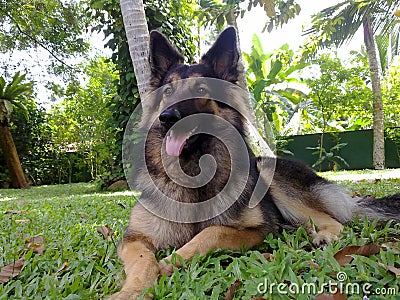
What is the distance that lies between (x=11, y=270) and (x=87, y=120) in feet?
52.7

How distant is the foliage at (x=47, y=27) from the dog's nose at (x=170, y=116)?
9.87 m

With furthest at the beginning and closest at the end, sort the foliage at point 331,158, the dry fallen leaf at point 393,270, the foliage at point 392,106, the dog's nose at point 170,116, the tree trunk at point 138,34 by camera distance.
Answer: the foliage at point 392,106 < the foliage at point 331,158 < the tree trunk at point 138,34 < the dog's nose at point 170,116 < the dry fallen leaf at point 393,270

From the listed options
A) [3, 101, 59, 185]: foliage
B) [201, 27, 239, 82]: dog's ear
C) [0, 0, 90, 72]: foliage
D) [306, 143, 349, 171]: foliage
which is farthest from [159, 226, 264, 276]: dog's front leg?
[3, 101, 59, 185]: foliage

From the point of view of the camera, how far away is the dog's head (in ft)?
8.36

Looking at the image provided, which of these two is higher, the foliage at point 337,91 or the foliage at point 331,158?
the foliage at point 337,91

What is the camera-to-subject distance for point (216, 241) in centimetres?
211

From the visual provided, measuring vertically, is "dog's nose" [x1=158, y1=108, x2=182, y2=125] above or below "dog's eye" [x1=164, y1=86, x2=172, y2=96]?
below

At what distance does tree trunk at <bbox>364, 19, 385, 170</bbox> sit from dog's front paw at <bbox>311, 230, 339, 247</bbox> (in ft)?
47.5

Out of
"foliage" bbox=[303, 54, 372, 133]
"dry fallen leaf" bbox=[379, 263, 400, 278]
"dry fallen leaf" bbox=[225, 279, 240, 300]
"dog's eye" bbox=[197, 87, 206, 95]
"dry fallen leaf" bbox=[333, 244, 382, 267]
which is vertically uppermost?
"foliage" bbox=[303, 54, 372, 133]

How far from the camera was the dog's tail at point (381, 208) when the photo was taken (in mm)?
2852

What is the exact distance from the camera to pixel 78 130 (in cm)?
1761

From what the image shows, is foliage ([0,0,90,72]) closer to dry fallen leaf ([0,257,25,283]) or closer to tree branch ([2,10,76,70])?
tree branch ([2,10,76,70])

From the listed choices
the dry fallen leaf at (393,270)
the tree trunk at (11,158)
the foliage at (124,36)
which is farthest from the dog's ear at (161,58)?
the tree trunk at (11,158)

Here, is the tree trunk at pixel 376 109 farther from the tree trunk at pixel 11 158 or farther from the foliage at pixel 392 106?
the tree trunk at pixel 11 158
